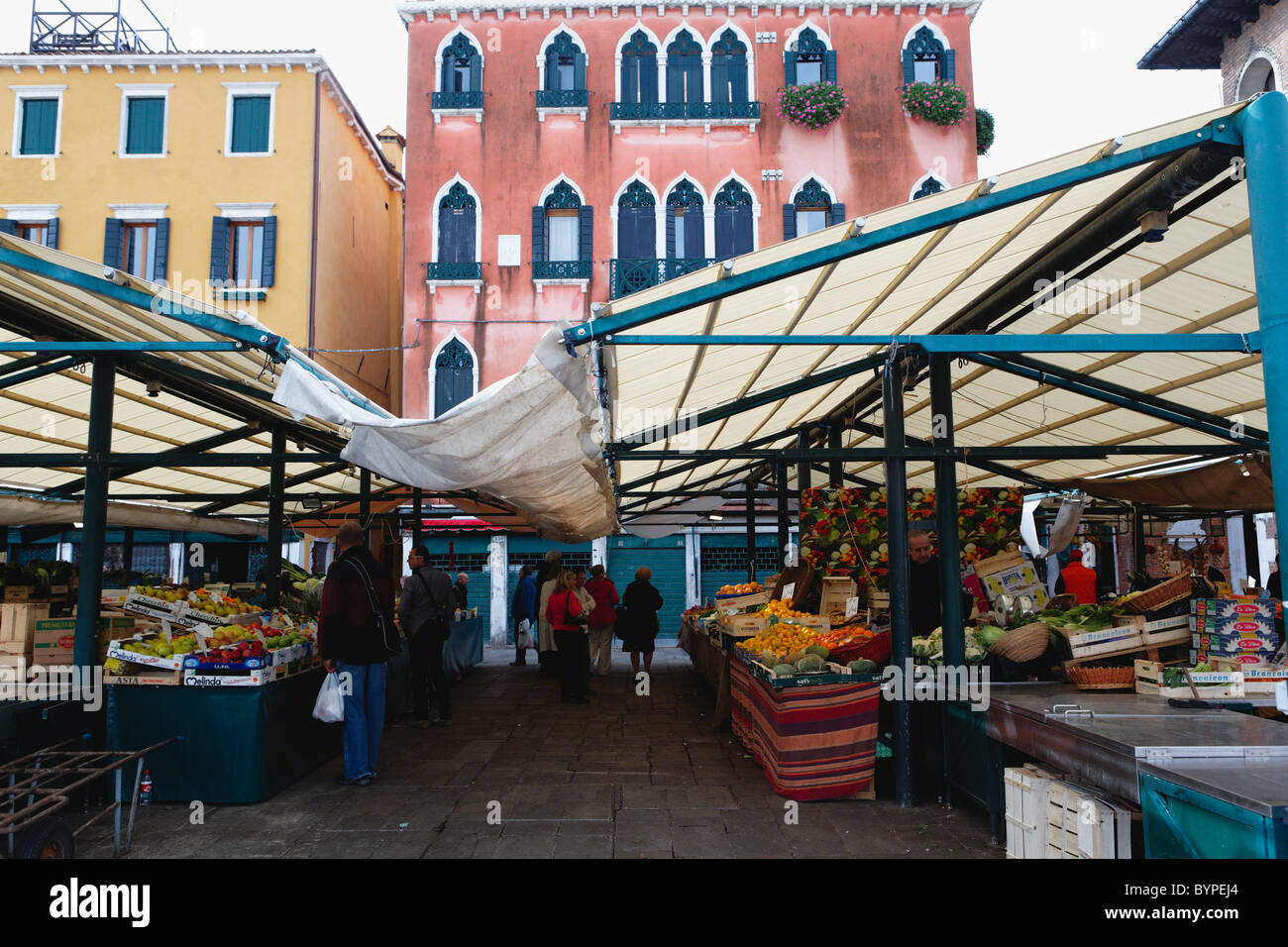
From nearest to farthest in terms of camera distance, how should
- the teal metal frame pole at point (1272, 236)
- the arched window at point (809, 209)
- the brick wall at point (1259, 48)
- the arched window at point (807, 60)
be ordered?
the teal metal frame pole at point (1272, 236) → the brick wall at point (1259, 48) → the arched window at point (809, 209) → the arched window at point (807, 60)

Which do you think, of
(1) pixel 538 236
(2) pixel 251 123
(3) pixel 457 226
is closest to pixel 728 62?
(1) pixel 538 236

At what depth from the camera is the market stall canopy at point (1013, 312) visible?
4.24m

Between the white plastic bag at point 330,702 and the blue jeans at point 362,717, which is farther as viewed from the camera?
the blue jeans at point 362,717

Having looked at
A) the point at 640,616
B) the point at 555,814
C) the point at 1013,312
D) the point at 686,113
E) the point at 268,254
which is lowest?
the point at 555,814

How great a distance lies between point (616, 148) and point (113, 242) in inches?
405

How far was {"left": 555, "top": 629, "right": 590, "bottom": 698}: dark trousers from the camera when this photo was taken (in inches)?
429

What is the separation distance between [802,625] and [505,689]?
18.2 feet

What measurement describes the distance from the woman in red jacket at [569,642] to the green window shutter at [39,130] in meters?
15.7

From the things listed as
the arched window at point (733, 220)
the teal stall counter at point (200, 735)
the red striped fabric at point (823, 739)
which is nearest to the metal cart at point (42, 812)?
the teal stall counter at point (200, 735)

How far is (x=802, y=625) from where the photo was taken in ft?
26.9

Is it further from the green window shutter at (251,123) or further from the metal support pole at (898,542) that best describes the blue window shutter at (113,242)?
the metal support pole at (898,542)

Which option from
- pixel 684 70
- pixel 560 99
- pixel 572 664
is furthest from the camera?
pixel 684 70

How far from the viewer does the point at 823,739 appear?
6.02 meters

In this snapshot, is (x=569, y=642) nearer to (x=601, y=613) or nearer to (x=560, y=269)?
(x=601, y=613)
